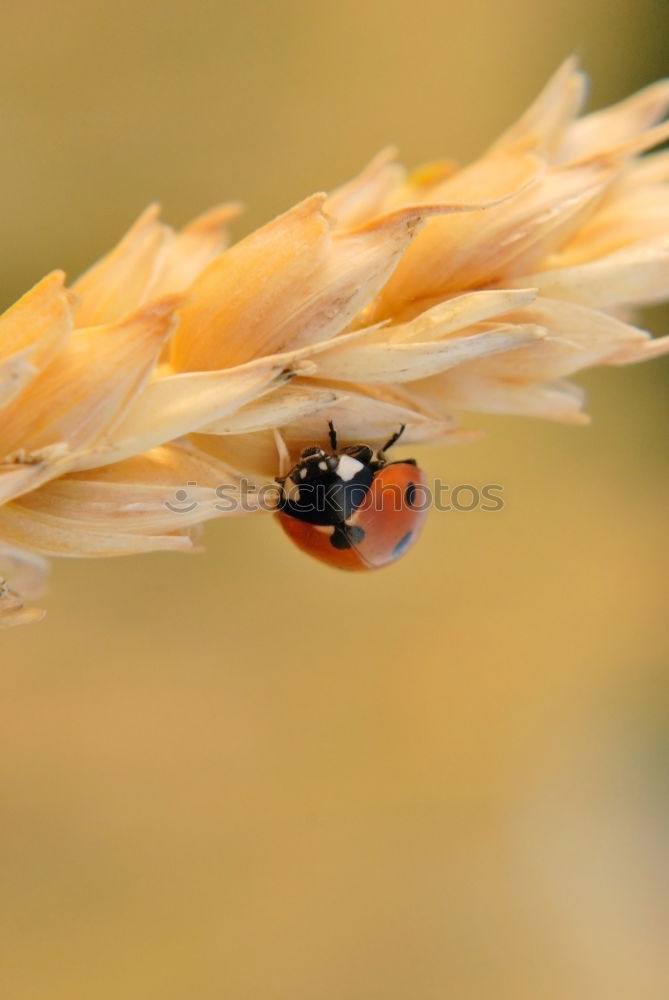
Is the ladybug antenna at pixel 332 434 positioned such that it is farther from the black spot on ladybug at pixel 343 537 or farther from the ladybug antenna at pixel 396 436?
the black spot on ladybug at pixel 343 537

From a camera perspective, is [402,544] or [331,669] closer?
[402,544]

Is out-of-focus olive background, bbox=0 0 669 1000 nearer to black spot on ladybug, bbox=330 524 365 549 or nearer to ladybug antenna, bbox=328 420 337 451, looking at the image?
black spot on ladybug, bbox=330 524 365 549

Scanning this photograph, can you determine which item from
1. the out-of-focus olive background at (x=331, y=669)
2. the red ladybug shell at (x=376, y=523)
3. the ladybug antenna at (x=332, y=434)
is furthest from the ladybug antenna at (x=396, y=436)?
the out-of-focus olive background at (x=331, y=669)

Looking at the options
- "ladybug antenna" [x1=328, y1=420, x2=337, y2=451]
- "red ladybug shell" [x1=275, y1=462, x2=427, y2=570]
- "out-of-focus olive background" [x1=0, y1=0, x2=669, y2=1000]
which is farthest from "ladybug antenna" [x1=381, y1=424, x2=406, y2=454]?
"out-of-focus olive background" [x1=0, y1=0, x2=669, y2=1000]

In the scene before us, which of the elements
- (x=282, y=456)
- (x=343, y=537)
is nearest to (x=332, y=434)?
(x=282, y=456)

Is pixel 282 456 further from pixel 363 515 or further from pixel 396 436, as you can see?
pixel 363 515
